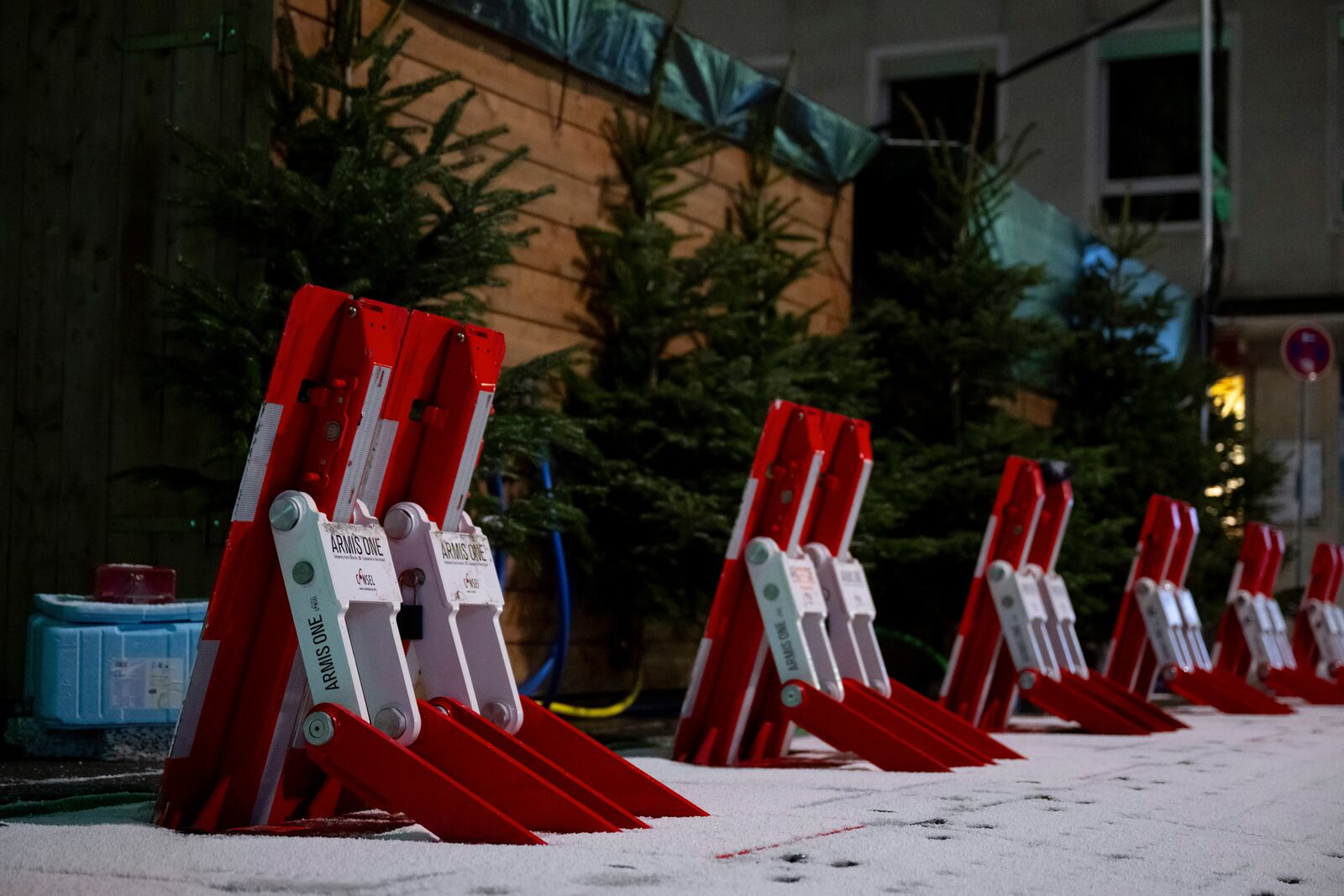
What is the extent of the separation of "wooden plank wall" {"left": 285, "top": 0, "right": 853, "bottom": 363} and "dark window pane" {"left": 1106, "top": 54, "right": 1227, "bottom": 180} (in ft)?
36.1

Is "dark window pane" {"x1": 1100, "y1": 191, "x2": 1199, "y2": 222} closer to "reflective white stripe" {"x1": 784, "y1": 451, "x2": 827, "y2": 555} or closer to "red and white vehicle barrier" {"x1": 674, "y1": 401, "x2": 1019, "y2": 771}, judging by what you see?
"red and white vehicle barrier" {"x1": 674, "y1": 401, "x2": 1019, "y2": 771}

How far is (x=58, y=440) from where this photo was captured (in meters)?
7.29

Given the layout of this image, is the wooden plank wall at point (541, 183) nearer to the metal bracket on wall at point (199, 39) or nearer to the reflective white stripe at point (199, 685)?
the metal bracket on wall at point (199, 39)

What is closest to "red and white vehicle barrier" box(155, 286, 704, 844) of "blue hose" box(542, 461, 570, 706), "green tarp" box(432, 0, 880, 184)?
"blue hose" box(542, 461, 570, 706)

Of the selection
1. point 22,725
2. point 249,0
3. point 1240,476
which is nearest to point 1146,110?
point 1240,476

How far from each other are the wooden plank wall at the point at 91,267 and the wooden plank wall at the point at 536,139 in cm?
92

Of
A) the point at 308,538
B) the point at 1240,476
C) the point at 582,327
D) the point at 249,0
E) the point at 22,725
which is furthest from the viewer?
the point at 1240,476

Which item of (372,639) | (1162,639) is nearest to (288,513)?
(372,639)

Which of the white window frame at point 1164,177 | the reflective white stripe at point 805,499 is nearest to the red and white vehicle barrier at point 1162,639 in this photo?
the reflective white stripe at point 805,499

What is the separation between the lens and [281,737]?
4301mm

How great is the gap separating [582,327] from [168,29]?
2.66 meters

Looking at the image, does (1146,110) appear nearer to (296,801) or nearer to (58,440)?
(58,440)

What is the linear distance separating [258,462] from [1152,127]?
16803 mm

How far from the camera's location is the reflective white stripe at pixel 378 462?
452 centimetres
